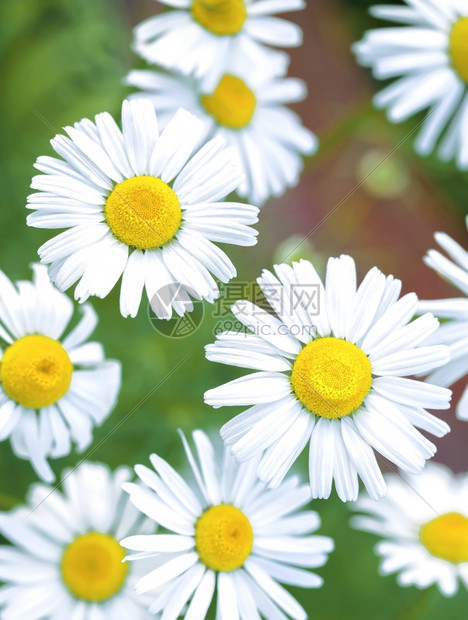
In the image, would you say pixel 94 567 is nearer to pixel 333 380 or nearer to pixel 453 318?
pixel 333 380

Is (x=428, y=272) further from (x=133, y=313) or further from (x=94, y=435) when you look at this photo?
(x=133, y=313)

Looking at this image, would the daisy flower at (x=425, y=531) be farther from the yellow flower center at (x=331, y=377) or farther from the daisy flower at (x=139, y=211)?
the daisy flower at (x=139, y=211)

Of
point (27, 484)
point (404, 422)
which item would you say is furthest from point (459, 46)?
point (27, 484)

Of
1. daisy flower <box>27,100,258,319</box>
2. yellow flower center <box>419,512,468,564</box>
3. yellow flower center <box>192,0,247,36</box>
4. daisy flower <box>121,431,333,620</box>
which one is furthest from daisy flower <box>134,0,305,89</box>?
yellow flower center <box>419,512,468,564</box>

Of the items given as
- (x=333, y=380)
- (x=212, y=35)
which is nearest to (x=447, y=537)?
(x=333, y=380)

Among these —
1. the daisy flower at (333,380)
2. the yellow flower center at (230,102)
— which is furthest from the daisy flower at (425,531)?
the yellow flower center at (230,102)

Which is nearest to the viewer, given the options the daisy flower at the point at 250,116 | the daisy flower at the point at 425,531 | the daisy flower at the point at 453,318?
the daisy flower at the point at 453,318
